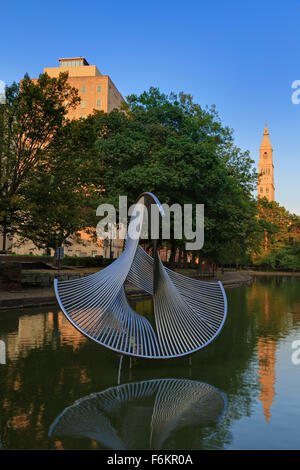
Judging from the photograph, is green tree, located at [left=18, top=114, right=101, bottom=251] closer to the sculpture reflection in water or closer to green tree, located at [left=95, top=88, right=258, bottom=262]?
green tree, located at [left=95, top=88, right=258, bottom=262]

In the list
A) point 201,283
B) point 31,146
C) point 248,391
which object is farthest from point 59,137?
point 248,391

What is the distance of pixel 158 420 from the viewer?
546 centimetres

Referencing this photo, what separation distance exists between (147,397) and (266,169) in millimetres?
183130

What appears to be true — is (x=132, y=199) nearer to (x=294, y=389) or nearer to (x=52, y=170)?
(x=52, y=170)

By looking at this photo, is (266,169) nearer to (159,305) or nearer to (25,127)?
(25,127)

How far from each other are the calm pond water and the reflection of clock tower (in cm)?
17022

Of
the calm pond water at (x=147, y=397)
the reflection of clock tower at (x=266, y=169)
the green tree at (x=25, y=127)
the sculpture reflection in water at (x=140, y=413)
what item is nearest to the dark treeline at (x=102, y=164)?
the green tree at (x=25, y=127)

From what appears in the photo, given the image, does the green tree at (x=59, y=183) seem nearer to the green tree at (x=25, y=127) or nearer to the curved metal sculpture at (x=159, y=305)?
the green tree at (x=25, y=127)

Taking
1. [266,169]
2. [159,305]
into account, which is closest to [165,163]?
[159,305]

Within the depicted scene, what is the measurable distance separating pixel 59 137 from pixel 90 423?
1769 centimetres

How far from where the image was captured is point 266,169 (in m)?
181

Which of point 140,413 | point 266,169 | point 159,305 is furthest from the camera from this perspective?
point 266,169
